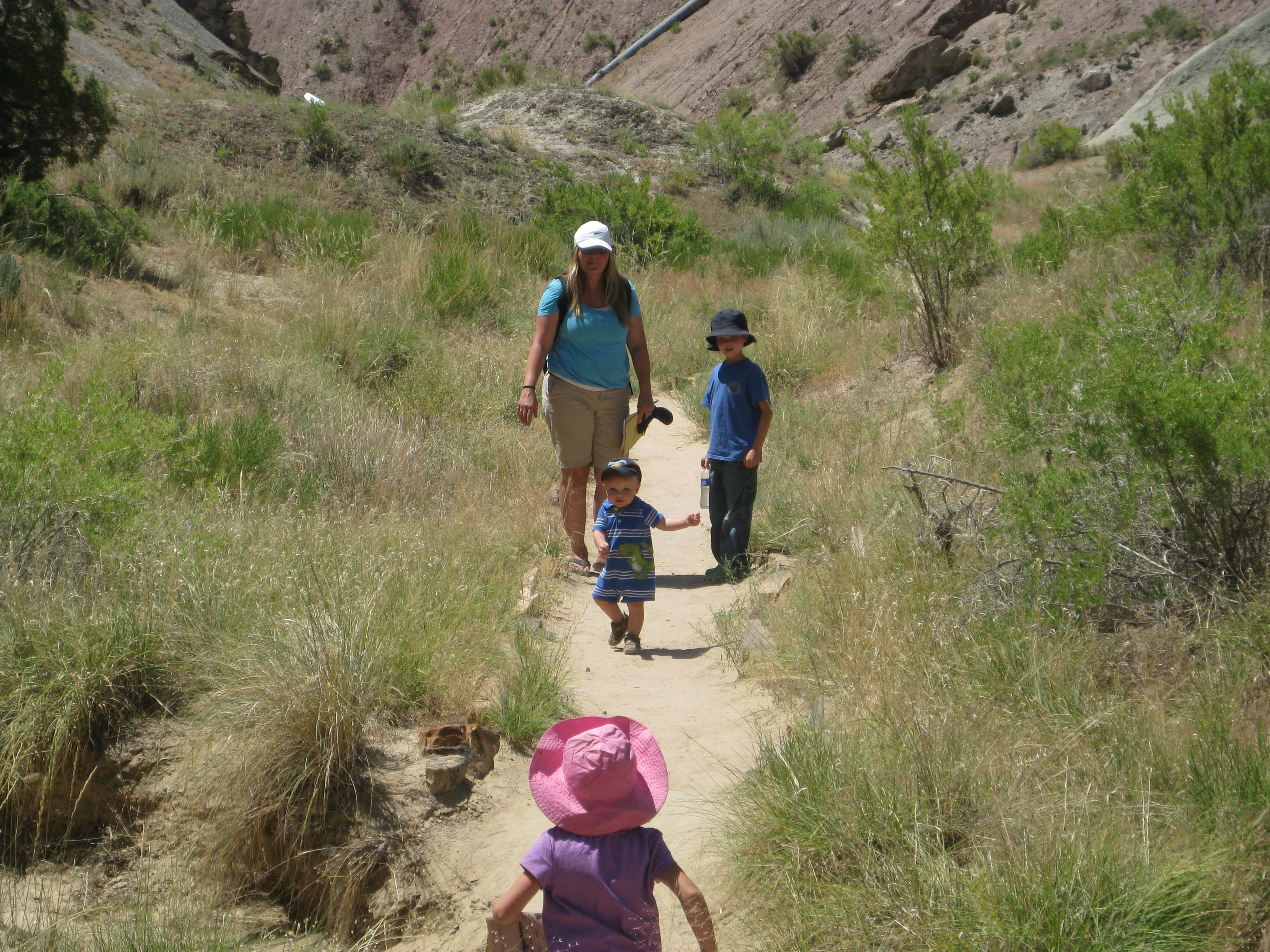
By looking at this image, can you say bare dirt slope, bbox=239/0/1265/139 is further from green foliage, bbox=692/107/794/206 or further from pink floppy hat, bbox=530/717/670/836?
pink floppy hat, bbox=530/717/670/836

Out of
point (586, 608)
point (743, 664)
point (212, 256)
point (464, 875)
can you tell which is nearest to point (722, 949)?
point (464, 875)

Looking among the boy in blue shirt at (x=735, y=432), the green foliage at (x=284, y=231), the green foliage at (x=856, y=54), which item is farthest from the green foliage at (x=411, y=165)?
the green foliage at (x=856, y=54)

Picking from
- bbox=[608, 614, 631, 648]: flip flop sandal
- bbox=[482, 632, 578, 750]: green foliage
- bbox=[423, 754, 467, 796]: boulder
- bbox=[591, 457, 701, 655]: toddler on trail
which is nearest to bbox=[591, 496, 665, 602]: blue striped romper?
bbox=[591, 457, 701, 655]: toddler on trail

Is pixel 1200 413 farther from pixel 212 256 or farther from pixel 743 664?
pixel 212 256

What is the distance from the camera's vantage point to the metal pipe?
60906 millimetres

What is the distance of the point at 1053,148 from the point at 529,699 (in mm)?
31543

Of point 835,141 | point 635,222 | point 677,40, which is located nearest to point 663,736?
point 635,222

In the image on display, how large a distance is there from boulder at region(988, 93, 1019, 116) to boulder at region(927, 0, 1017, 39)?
9.75 m

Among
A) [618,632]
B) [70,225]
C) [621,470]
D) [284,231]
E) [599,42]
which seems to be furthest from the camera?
[599,42]

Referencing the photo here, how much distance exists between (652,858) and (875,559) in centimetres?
232

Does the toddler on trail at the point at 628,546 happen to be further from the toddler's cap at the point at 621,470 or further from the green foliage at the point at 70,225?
the green foliage at the point at 70,225

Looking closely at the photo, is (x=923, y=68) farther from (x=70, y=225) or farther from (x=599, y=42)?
(x=70, y=225)

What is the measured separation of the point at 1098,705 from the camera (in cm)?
274

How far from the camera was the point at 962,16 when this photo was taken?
46812 mm
